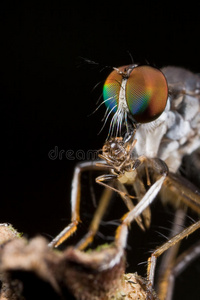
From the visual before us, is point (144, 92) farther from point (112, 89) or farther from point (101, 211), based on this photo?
point (101, 211)

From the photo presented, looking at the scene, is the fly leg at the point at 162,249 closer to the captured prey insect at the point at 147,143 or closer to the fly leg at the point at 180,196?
the captured prey insect at the point at 147,143

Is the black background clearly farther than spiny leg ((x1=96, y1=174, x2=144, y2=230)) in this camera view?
Yes

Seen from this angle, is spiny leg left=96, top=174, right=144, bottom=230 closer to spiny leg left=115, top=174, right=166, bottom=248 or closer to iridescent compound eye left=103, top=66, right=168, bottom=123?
spiny leg left=115, top=174, right=166, bottom=248

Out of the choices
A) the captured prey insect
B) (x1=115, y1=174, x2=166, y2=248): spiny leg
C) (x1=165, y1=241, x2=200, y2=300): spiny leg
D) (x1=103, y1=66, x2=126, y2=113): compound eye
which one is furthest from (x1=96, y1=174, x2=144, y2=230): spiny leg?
(x1=103, y1=66, x2=126, y2=113): compound eye

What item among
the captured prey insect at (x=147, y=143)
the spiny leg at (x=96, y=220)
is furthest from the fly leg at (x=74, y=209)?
the spiny leg at (x=96, y=220)

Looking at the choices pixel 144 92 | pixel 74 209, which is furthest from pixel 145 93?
pixel 74 209

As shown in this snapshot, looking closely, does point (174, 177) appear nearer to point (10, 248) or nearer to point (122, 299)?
point (122, 299)

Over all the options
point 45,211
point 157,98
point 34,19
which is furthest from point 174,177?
point 34,19
